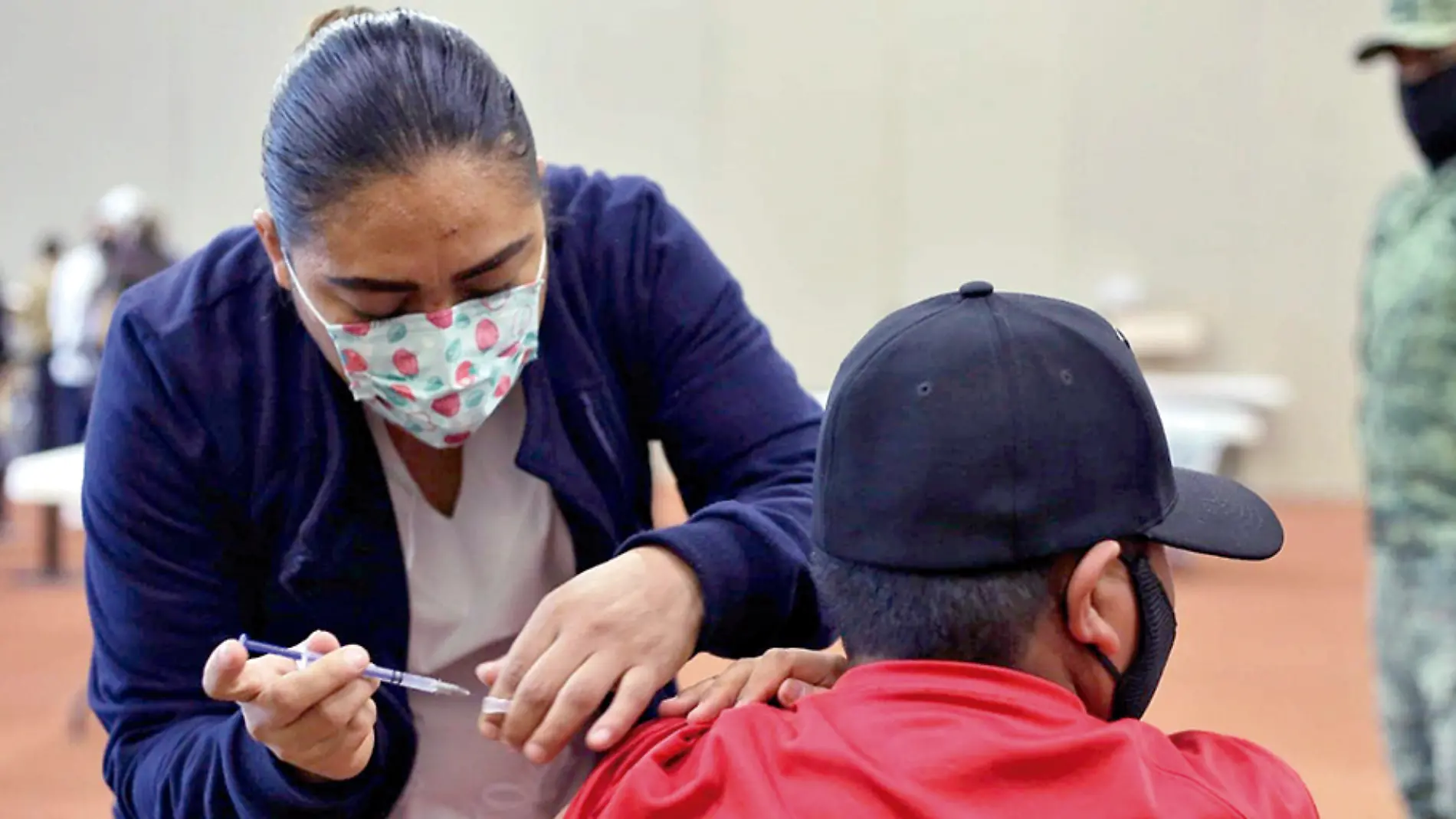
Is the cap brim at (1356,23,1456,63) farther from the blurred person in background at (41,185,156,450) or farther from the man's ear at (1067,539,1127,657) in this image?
the blurred person in background at (41,185,156,450)

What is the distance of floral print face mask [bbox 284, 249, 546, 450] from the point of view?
1050 mm

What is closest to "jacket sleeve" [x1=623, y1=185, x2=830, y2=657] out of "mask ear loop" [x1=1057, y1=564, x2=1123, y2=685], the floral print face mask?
the floral print face mask

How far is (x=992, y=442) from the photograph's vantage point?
2.88ft

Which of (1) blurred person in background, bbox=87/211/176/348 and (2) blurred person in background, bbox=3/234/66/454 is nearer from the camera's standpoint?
(1) blurred person in background, bbox=87/211/176/348

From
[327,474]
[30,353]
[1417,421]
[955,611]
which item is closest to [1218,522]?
[955,611]

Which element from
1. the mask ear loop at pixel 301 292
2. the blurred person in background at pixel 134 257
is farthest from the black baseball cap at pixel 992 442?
the blurred person in background at pixel 134 257

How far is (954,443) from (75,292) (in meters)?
6.06

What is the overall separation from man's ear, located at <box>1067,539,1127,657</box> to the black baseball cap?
0.5 inches

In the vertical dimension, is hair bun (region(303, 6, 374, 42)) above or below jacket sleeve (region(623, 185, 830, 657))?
above

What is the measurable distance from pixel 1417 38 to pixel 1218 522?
5.27 feet

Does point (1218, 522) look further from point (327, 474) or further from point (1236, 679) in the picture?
point (1236, 679)

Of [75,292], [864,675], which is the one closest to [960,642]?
[864,675]

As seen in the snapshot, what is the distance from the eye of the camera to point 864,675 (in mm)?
925

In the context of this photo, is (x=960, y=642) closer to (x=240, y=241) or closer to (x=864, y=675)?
(x=864, y=675)
